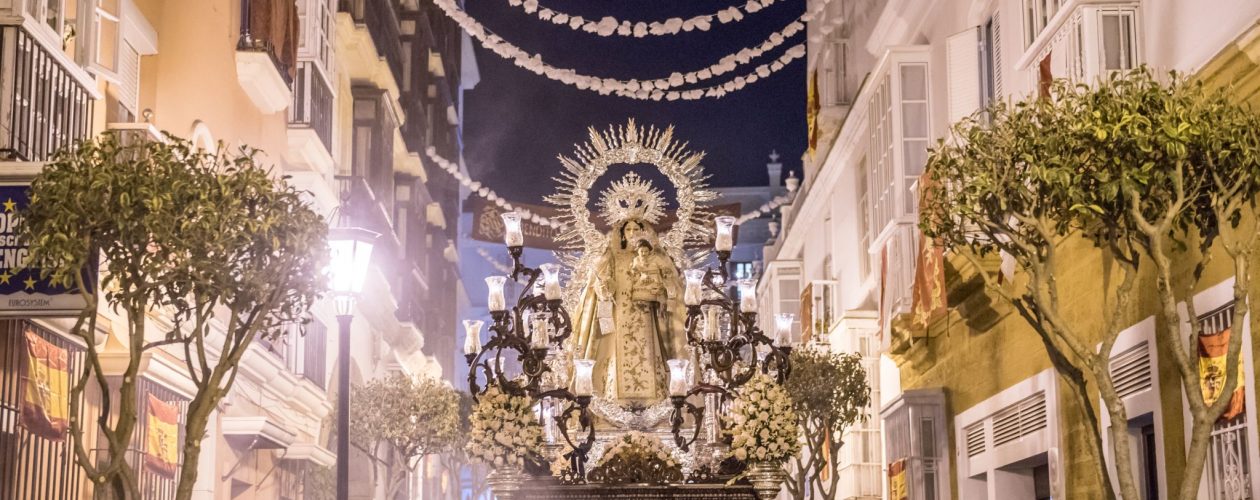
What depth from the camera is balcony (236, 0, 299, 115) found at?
1562cm

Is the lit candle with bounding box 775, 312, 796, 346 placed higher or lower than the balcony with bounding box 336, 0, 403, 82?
lower

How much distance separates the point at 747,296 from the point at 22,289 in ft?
23.4

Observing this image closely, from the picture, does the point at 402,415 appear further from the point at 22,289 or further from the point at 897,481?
the point at 22,289

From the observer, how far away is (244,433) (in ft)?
53.0

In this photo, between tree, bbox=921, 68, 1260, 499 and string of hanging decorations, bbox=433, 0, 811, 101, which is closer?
tree, bbox=921, 68, 1260, 499

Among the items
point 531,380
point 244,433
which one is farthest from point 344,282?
point 244,433

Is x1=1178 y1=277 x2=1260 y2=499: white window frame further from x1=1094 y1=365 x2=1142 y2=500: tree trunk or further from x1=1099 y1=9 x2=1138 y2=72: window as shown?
x1=1099 y1=9 x2=1138 y2=72: window

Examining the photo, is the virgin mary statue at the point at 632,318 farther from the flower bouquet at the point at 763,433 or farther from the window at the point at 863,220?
the window at the point at 863,220

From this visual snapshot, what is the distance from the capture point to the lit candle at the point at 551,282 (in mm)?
13688

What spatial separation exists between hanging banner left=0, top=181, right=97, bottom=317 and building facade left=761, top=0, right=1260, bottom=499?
5098 mm

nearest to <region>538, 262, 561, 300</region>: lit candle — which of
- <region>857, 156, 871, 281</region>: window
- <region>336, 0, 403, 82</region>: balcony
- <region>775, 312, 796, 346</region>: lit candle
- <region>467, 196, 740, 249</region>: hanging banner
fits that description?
<region>775, 312, 796, 346</region>: lit candle

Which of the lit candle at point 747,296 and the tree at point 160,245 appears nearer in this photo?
the tree at point 160,245

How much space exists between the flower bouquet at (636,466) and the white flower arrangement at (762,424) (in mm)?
631

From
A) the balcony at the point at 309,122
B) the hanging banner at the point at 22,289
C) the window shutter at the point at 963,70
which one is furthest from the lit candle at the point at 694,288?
the balcony at the point at 309,122
